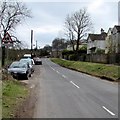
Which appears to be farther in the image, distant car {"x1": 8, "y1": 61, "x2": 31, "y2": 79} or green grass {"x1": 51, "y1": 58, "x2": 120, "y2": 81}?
green grass {"x1": 51, "y1": 58, "x2": 120, "y2": 81}

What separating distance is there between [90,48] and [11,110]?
105 metres

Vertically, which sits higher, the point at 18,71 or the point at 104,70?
the point at 18,71

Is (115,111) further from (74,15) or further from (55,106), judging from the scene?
(74,15)

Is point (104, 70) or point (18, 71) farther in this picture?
point (104, 70)

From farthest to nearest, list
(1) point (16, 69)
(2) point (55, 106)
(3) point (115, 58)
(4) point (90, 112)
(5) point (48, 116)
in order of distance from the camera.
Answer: (3) point (115, 58) < (1) point (16, 69) < (2) point (55, 106) < (4) point (90, 112) < (5) point (48, 116)

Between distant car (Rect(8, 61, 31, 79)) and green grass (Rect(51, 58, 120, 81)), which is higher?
distant car (Rect(8, 61, 31, 79))

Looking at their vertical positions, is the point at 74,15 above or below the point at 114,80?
above

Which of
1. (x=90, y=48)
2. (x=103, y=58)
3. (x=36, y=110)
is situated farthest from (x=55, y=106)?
(x=90, y=48)

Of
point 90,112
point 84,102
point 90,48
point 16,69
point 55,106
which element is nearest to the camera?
point 90,112

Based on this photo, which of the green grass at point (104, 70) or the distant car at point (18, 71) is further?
the green grass at point (104, 70)

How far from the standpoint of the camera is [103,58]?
6706 centimetres

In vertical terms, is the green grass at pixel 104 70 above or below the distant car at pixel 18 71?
below

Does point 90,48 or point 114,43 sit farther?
point 90,48

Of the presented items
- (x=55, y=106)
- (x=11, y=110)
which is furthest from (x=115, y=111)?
(x=11, y=110)
